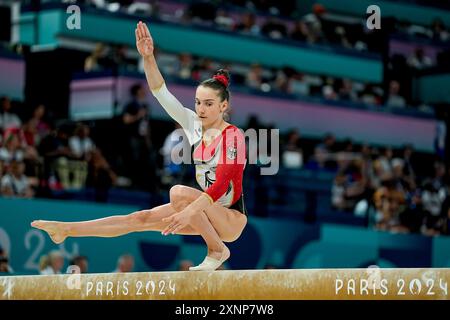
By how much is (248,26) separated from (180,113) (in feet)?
23.7

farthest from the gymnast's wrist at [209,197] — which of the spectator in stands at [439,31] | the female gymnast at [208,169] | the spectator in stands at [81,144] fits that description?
the spectator in stands at [439,31]

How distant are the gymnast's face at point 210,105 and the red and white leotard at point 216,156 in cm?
9

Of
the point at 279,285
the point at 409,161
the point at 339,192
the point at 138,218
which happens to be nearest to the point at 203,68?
the point at 339,192

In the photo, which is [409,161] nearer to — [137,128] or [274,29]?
[274,29]

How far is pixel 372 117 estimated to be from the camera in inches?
540

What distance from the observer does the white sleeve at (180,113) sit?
641 centimetres

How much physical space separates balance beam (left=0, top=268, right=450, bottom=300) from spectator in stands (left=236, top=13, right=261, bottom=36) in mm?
6891

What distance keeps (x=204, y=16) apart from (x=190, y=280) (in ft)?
23.3

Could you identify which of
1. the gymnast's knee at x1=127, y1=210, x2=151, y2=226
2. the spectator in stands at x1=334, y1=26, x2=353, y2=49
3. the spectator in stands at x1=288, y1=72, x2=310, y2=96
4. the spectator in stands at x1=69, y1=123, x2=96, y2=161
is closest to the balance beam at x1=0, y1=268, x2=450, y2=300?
the gymnast's knee at x1=127, y1=210, x2=151, y2=226

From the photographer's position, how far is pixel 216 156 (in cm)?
633

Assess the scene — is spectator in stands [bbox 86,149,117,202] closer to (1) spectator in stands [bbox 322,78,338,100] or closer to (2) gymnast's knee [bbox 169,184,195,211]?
(2) gymnast's knee [bbox 169,184,195,211]

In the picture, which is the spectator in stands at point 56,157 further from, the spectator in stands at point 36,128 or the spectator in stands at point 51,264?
the spectator in stands at point 51,264
